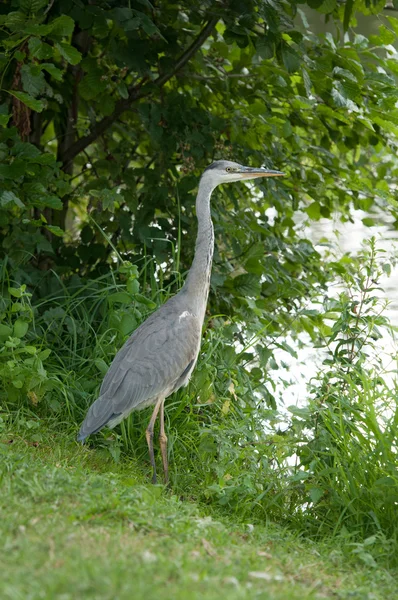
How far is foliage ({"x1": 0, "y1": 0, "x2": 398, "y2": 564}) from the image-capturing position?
4.95 meters

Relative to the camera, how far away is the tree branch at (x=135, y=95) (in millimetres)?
6016

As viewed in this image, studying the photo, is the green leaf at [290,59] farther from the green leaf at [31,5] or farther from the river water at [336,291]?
the river water at [336,291]

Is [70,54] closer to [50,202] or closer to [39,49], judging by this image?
[39,49]

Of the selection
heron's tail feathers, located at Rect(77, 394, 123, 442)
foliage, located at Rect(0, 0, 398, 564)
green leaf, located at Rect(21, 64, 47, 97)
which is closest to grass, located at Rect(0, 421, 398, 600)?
heron's tail feathers, located at Rect(77, 394, 123, 442)

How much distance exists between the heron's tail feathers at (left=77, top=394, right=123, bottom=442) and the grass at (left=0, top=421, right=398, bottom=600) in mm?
195

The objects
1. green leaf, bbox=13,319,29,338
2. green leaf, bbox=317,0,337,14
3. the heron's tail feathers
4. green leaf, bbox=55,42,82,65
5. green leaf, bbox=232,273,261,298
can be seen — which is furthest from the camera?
green leaf, bbox=232,273,261,298

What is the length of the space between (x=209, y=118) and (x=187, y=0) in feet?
2.76

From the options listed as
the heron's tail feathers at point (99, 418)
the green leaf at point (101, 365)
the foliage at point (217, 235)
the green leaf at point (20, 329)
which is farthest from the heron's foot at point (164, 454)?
the green leaf at point (20, 329)

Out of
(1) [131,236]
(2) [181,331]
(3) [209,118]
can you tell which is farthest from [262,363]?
(3) [209,118]

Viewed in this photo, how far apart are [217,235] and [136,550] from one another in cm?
350

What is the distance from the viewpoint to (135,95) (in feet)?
21.2

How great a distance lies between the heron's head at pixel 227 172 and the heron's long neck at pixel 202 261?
0.06 m

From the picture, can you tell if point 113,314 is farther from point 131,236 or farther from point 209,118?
point 209,118

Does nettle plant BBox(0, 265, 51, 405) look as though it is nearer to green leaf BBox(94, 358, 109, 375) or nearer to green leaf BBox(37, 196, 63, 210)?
green leaf BBox(94, 358, 109, 375)
